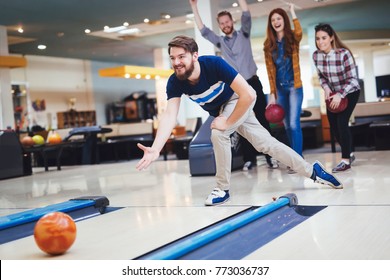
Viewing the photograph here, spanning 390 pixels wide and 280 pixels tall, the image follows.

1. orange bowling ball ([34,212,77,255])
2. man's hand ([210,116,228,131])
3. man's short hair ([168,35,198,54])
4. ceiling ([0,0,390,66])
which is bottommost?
orange bowling ball ([34,212,77,255])

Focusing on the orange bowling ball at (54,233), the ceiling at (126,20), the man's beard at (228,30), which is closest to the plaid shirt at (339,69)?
the man's beard at (228,30)

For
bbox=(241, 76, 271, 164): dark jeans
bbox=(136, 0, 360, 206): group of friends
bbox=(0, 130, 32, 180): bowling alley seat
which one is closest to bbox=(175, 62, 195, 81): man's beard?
bbox=(136, 0, 360, 206): group of friends

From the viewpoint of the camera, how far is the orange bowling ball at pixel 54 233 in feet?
6.51

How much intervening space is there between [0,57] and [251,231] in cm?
895

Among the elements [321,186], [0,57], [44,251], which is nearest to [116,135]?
[0,57]

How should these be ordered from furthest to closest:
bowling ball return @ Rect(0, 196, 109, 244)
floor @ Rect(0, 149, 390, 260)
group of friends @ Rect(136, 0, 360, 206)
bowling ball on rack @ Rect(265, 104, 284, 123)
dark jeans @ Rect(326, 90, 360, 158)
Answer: bowling ball on rack @ Rect(265, 104, 284, 123)
dark jeans @ Rect(326, 90, 360, 158)
group of friends @ Rect(136, 0, 360, 206)
bowling ball return @ Rect(0, 196, 109, 244)
floor @ Rect(0, 149, 390, 260)

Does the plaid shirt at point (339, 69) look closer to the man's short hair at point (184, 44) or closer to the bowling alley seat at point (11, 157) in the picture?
the man's short hair at point (184, 44)

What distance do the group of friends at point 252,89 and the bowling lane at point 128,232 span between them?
0.30 meters

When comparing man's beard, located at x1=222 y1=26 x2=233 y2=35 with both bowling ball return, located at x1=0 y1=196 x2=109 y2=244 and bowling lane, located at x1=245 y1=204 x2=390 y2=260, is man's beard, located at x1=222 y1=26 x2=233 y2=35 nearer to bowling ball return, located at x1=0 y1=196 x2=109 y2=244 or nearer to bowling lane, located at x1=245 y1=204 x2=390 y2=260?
bowling ball return, located at x1=0 y1=196 x2=109 y2=244

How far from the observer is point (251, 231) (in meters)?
2.10

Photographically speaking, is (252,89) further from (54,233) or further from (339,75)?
(339,75)

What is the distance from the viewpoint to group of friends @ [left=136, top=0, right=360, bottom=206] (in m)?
2.69
